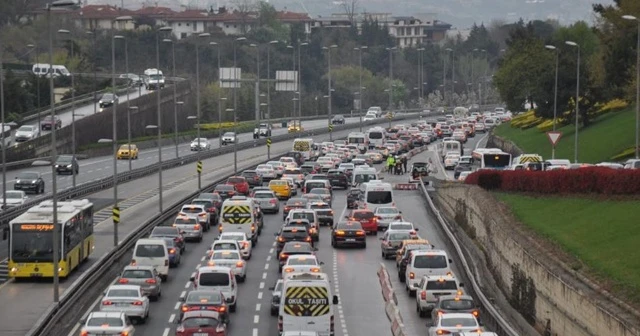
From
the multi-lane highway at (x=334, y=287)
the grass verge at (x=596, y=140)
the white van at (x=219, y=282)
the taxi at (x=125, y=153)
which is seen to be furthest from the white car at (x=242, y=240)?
the taxi at (x=125, y=153)

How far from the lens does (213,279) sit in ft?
163

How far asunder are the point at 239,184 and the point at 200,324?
48.2 m

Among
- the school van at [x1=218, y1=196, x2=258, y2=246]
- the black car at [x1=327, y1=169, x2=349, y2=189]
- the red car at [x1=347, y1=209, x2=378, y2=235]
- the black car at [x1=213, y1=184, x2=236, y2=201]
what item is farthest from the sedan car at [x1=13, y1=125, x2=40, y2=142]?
the school van at [x1=218, y1=196, x2=258, y2=246]

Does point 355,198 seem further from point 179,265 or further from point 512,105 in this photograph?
point 512,105

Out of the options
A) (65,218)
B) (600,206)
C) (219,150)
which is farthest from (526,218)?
(219,150)

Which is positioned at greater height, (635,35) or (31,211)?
(635,35)

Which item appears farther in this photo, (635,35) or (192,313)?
(635,35)

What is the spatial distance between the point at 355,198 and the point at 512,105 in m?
57.0

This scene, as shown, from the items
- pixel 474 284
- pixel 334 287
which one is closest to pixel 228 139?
pixel 334 287

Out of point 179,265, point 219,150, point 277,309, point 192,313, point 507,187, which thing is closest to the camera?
point 192,313

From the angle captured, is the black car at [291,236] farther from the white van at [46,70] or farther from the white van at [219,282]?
the white van at [46,70]

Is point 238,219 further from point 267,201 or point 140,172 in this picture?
point 140,172

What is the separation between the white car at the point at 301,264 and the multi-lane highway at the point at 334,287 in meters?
1.18

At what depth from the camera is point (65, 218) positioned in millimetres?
55031
